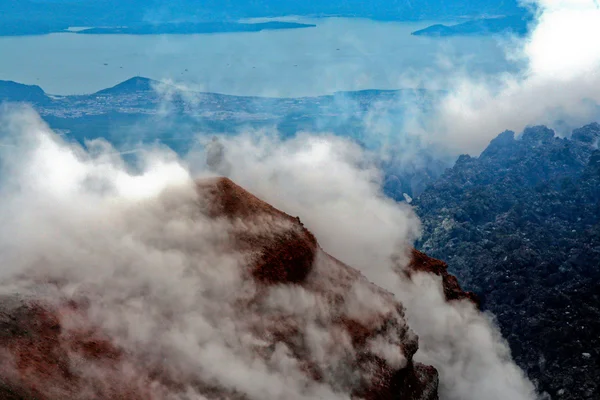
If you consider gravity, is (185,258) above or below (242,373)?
above

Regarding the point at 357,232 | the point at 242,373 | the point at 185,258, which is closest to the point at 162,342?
the point at 242,373

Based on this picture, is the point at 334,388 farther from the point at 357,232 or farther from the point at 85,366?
the point at 357,232

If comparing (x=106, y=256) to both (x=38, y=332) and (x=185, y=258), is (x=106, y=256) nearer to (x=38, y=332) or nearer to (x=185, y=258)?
(x=185, y=258)

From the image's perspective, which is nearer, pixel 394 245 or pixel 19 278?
pixel 19 278

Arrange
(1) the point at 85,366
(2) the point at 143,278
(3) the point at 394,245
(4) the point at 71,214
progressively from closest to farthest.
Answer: (1) the point at 85,366 < (2) the point at 143,278 < (4) the point at 71,214 < (3) the point at 394,245

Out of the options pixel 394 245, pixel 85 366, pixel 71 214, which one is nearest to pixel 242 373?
pixel 85 366

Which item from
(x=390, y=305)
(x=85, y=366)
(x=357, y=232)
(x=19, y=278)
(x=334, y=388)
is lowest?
(x=85, y=366)

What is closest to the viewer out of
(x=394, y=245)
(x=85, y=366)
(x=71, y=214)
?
(x=85, y=366)
